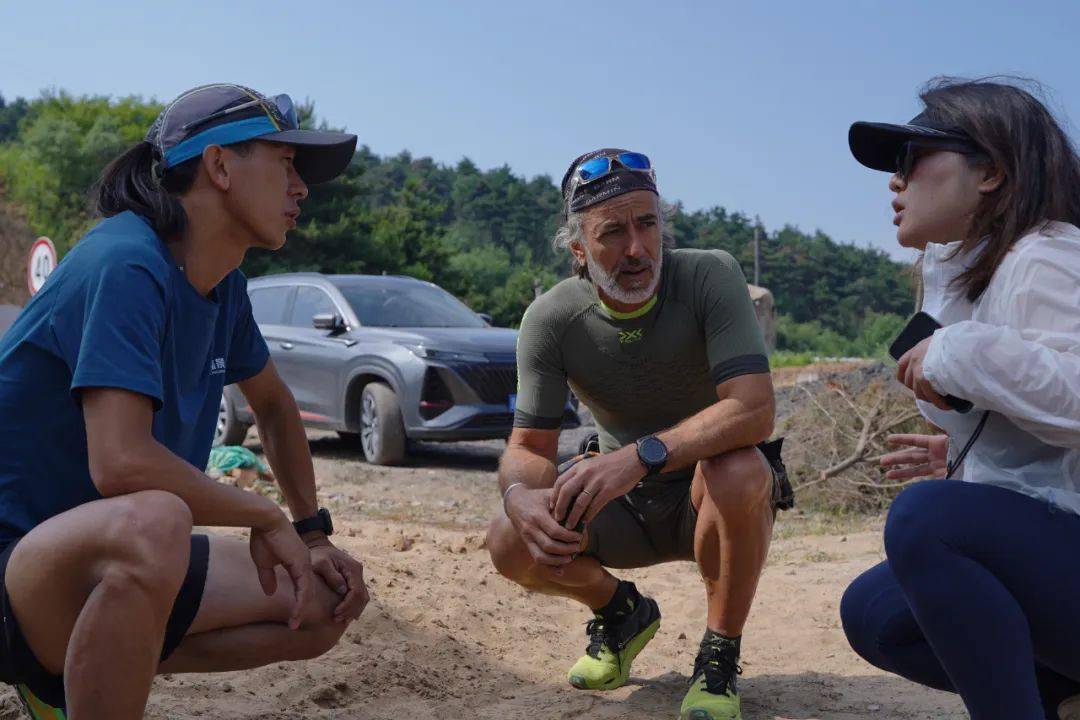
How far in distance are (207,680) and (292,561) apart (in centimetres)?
131

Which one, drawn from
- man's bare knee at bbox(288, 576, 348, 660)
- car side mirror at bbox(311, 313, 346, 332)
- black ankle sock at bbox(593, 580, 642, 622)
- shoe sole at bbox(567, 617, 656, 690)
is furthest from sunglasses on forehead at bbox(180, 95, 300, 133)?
car side mirror at bbox(311, 313, 346, 332)

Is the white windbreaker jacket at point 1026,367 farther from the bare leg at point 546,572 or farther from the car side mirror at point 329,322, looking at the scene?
the car side mirror at point 329,322

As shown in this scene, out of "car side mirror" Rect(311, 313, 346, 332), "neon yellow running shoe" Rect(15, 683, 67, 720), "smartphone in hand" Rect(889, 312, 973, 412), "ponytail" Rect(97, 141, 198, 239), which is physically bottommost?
"neon yellow running shoe" Rect(15, 683, 67, 720)

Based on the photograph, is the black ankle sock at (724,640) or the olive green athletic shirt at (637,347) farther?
the olive green athletic shirt at (637,347)

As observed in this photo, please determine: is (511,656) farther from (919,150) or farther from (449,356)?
(449,356)

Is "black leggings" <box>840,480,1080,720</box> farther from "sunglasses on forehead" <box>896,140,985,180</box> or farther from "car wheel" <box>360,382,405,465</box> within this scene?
"car wheel" <box>360,382,405,465</box>

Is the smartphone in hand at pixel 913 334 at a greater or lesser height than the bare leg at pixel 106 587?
greater

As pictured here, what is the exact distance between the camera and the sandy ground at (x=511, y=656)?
3.60 m

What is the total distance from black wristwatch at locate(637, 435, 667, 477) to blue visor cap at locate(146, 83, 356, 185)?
1315mm

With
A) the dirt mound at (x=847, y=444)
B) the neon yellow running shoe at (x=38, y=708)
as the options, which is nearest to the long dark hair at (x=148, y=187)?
the neon yellow running shoe at (x=38, y=708)

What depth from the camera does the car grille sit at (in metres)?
9.62

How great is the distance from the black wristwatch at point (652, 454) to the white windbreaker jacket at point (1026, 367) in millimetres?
1017

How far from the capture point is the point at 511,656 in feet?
→ 14.4

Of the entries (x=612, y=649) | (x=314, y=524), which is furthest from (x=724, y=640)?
(x=314, y=524)
